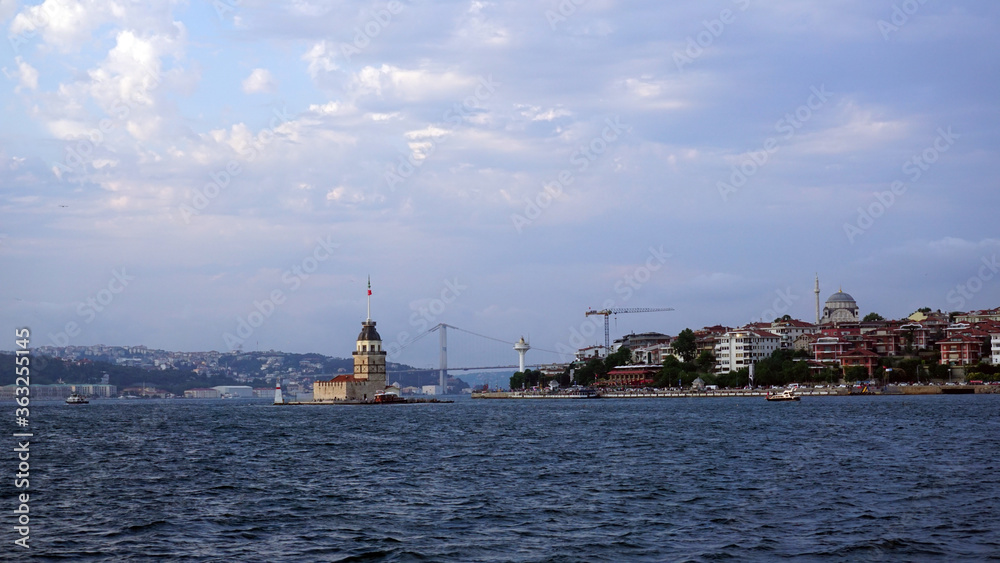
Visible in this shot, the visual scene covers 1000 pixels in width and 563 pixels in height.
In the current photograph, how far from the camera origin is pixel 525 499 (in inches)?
843

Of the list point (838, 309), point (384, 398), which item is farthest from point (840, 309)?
point (384, 398)

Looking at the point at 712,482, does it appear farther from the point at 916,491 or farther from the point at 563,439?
the point at 563,439

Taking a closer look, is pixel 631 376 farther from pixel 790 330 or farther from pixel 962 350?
pixel 962 350

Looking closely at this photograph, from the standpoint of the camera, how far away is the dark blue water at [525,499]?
52.5ft

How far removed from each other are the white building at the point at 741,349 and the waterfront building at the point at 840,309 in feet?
87.4

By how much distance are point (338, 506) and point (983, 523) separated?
1227 cm

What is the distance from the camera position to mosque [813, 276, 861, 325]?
541 feet

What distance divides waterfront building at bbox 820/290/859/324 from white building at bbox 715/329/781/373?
26647 millimetres

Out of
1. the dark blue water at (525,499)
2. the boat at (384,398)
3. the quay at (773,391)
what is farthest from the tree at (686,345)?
the dark blue water at (525,499)

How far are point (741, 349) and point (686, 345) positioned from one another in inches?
363

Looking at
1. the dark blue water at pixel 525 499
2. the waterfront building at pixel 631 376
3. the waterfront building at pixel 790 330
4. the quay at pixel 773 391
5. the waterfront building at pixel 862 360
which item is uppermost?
the waterfront building at pixel 790 330

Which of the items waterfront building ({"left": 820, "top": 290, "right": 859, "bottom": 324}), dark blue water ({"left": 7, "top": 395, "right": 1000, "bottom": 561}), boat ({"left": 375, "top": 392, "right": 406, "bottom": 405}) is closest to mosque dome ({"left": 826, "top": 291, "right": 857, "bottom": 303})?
waterfront building ({"left": 820, "top": 290, "right": 859, "bottom": 324})

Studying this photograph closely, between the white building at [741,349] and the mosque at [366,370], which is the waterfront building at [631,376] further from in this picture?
the mosque at [366,370]

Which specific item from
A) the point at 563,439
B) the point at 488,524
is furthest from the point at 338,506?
the point at 563,439
